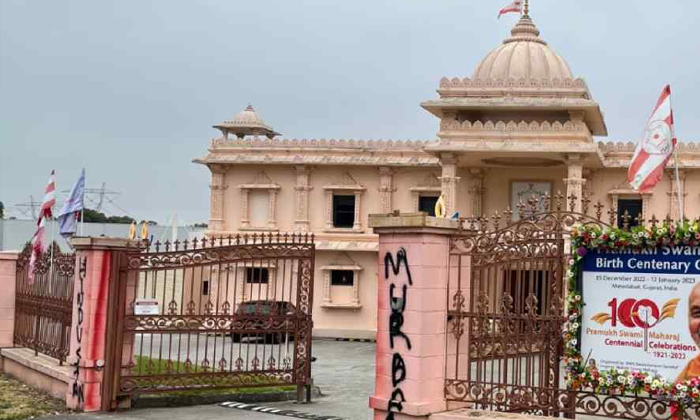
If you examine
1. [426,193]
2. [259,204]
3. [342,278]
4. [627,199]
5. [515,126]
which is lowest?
[342,278]

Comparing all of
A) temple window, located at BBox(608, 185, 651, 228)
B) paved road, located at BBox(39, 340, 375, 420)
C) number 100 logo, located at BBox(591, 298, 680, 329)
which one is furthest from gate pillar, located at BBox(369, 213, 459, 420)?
temple window, located at BBox(608, 185, 651, 228)

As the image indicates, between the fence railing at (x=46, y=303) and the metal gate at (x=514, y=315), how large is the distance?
665cm

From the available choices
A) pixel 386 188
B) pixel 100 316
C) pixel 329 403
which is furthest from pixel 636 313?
pixel 386 188

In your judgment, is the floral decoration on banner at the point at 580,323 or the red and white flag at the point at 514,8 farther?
the red and white flag at the point at 514,8

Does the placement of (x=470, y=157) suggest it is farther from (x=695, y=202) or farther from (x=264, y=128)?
(x=264, y=128)

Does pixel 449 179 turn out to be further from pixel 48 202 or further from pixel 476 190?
pixel 48 202

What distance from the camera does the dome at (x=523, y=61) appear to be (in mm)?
29734

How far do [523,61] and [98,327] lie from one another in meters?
20.2

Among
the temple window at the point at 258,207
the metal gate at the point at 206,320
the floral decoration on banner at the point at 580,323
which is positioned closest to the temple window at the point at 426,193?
the temple window at the point at 258,207

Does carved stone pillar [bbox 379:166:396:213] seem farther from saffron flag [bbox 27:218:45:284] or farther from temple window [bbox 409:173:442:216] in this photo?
saffron flag [bbox 27:218:45:284]

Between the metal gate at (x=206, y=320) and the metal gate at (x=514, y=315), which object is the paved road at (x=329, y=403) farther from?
the metal gate at (x=514, y=315)

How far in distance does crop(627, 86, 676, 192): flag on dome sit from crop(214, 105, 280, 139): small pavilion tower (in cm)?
2557

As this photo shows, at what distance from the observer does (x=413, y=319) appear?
970cm

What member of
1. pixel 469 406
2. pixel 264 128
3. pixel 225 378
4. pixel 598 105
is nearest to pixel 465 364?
pixel 469 406
